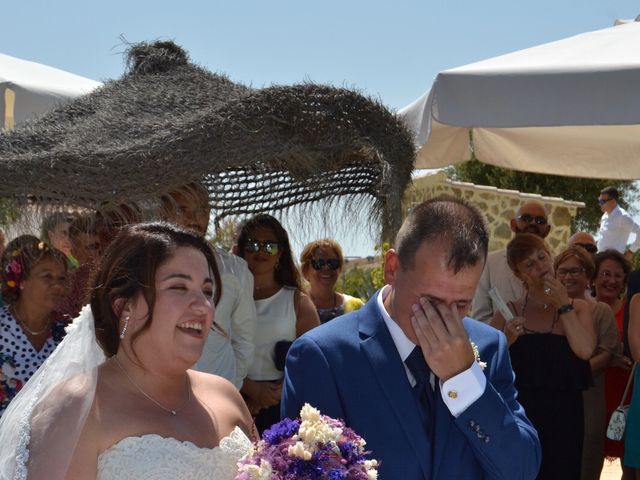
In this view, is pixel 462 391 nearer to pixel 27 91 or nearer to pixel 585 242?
pixel 27 91

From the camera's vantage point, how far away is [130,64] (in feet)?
16.8

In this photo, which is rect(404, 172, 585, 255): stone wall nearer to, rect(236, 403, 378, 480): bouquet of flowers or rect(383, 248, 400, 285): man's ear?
rect(383, 248, 400, 285): man's ear

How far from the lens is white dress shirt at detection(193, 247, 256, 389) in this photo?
195 inches

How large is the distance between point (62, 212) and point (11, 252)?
4.35ft

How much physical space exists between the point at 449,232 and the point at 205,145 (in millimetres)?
1748

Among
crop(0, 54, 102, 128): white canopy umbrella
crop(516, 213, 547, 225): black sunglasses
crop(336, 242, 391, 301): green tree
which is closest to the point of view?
crop(0, 54, 102, 128): white canopy umbrella

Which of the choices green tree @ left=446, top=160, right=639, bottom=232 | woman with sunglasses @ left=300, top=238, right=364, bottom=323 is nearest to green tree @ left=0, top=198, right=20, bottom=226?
woman with sunglasses @ left=300, top=238, right=364, bottom=323

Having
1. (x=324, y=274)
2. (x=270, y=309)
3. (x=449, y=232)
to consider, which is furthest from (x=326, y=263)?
(x=449, y=232)

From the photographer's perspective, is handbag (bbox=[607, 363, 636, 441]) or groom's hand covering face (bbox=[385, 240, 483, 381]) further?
handbag (bbox=[607, 363, 636, 441])

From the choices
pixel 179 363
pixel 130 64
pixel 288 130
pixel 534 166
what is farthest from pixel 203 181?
pixel 534 166

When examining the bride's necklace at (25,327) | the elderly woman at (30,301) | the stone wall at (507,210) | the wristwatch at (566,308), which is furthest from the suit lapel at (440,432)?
the stone wall at (507,210)

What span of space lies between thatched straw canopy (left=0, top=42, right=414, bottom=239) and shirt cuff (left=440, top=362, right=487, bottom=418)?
186 cm

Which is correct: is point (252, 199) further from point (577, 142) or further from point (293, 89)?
point (577, 142)

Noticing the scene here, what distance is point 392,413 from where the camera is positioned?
2605mm
